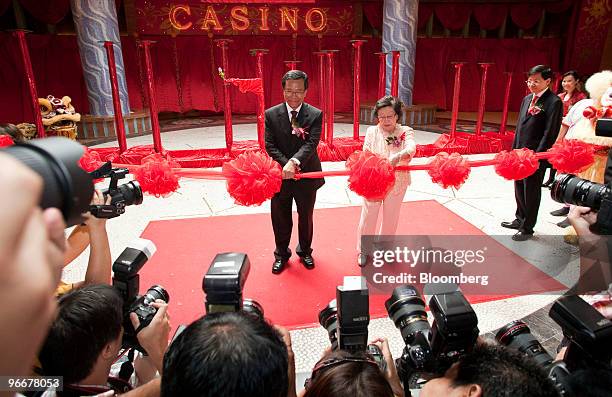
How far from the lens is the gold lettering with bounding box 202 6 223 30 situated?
316 inches

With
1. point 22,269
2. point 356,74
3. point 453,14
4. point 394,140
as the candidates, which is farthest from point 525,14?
point 22,269

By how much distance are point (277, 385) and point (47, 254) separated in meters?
0.48

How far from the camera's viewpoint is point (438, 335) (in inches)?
39.3

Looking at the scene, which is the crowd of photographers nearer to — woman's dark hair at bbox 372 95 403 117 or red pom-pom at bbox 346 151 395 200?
red pom-pom at bbox 346 151 395 200

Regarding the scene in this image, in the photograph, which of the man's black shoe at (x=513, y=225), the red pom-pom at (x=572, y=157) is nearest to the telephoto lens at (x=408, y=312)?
the red pom-pom at (x=572, y=157)

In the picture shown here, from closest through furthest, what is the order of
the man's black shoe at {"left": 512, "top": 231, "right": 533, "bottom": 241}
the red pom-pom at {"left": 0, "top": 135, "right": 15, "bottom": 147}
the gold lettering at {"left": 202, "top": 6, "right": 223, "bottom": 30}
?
the red pom-pom at {"left": 0, "top": 135, "right": 15, "bottom": 147}, the man's black shoe at {"left": 512, "top": 231, "right": 533, "bottom": 241}, the gold lettering at {"left": 202, "top": 6, "right": 223, "bottom": 30}

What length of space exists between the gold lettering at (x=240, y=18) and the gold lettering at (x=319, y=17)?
1.27 metres

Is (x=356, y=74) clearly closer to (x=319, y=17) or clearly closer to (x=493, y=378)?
(x=493, y=378)

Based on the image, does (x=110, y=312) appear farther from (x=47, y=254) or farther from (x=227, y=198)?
(x=227, y=198)

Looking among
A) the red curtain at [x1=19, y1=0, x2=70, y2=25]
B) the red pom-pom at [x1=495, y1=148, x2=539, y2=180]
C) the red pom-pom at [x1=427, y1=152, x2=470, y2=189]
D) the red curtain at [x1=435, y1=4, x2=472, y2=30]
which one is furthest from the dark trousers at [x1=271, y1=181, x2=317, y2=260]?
the red curtain at [x1=435, y1=4, x2=472, y2=30]

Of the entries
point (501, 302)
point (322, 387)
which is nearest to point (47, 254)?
point (322, 387)

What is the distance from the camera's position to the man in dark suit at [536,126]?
2887 mm

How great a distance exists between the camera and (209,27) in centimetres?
811

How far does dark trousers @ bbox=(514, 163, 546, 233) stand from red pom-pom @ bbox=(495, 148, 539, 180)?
1.90 feet
